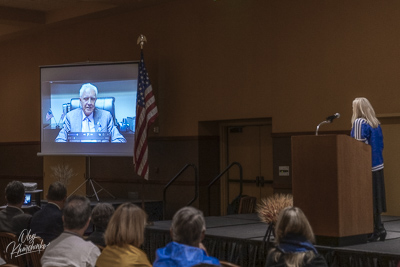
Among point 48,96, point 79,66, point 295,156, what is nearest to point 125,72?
point 79,66

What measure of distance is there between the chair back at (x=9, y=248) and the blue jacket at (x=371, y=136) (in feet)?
10.4

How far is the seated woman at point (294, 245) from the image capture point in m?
3.34

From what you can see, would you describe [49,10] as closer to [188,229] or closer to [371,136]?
[371,136]

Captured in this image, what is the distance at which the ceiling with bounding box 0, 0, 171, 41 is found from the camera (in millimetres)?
11164

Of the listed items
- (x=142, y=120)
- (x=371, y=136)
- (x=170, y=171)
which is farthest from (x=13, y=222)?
(x=170, y=171)

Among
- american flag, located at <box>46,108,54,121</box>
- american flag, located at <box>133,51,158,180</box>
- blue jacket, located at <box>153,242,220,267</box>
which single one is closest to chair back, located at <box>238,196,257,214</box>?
american flag, located at <box>133,51,158,180</box>

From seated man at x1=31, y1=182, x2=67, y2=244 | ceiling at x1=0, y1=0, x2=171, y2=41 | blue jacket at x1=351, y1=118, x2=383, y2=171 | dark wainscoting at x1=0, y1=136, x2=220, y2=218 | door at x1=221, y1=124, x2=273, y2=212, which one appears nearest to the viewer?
seated man at x1=31, y1=182, x2=67, y2=244

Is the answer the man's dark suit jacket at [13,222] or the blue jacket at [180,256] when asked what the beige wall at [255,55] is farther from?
the blue jacket at [180,256]

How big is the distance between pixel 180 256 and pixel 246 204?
6.28 meters

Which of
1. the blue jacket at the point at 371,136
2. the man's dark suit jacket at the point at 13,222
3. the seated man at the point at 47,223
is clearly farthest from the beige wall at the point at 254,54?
the man's dark suit jacket at the point at 13,222

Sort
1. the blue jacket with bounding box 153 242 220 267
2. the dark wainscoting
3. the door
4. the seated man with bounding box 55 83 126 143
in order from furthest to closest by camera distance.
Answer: the seated man with bounding box 55 83 126 143 < the dark wainscoting < the door < the blue jacket with bounding box 153 242 220 267

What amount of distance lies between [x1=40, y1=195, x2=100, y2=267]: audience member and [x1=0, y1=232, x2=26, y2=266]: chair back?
3.70 feet

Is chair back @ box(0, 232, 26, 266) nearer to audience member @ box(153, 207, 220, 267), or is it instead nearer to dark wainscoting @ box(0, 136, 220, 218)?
audience member @ box(153, 207, 220, 267)

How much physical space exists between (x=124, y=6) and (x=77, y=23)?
165 centimetres
